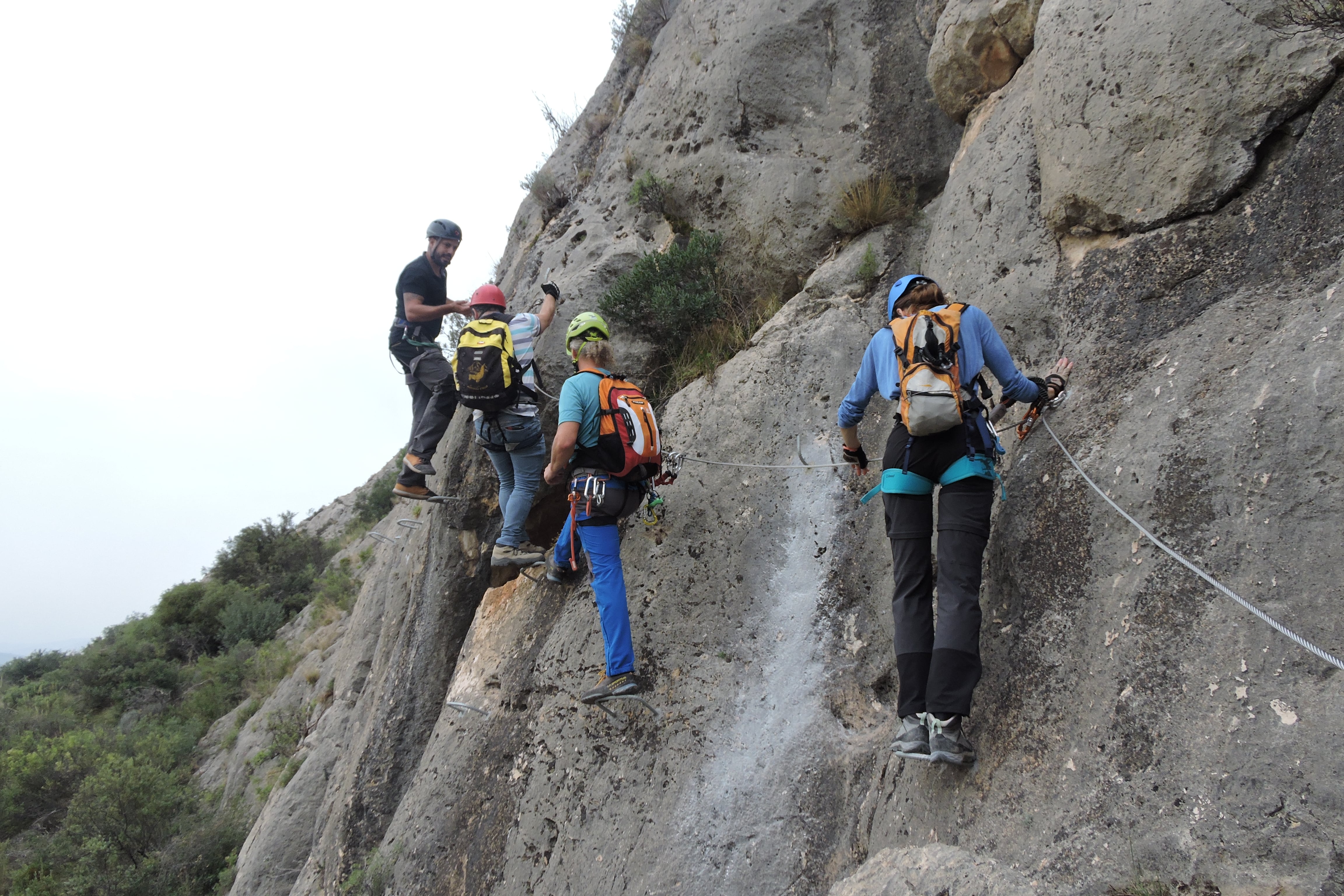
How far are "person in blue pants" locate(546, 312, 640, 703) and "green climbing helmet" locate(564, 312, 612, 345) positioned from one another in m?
0.47

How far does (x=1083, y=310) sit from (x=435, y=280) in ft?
20.0

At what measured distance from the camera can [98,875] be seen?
33.9 feet

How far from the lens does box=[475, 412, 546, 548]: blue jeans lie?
6754 millimetres

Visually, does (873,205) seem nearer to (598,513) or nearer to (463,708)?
(598,513)

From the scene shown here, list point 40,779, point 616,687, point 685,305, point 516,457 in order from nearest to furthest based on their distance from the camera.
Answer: point 616,687
point 516,457
point 685,305
point 40,779

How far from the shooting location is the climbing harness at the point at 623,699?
209 inches

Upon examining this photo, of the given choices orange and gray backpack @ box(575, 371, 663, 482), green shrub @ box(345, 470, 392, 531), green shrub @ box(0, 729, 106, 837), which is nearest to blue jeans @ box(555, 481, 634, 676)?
orange and gray backpack @ box(575, 371, 663, 482)

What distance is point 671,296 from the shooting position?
8.05 meters

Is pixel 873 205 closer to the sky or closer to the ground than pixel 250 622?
closer to the sky

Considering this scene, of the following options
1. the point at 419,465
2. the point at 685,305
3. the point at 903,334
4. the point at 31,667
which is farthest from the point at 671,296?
the point at 31,667

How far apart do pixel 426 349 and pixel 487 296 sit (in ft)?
4.35

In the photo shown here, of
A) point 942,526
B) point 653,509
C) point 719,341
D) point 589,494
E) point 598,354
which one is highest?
point 598,354

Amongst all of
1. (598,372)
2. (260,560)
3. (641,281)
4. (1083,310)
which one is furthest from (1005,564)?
(260,560)

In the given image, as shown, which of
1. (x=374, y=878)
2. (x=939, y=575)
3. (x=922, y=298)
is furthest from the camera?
(x=374, y=878)
